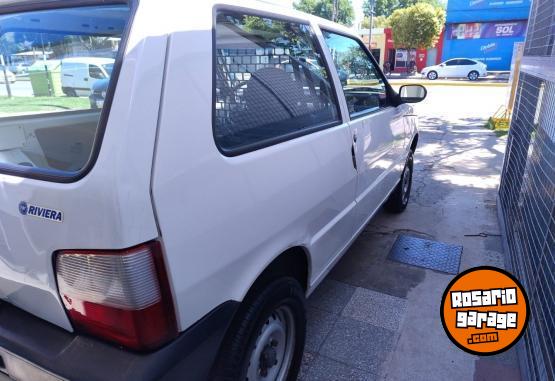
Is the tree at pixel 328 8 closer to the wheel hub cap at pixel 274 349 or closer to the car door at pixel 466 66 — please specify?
the car door at pixel 466 66

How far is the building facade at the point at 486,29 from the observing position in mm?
32031

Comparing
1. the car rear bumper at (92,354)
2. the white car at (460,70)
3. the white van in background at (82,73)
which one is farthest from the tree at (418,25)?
the car rear bumper at (92,354)

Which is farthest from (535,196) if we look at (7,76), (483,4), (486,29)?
(486,29)

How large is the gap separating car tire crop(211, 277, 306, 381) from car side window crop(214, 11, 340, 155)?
2.10ft

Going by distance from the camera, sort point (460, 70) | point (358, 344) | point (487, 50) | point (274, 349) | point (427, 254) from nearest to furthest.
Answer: point (274, 349) < point (358, 344) < point (427, 254) < point (460, 70) < point (487, 50)

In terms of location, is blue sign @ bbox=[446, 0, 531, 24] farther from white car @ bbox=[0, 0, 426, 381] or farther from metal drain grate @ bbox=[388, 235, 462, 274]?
white car @ bbox=[0, 0, 426, 381]

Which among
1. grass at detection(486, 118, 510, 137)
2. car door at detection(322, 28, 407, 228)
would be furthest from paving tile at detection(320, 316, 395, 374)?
grass at detection(486, 118, 510, 137)

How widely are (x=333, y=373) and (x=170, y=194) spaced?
1627 mm

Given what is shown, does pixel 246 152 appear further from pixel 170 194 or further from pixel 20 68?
pixel 20 68

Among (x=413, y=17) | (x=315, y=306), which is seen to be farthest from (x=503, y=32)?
(x=315, y=306)

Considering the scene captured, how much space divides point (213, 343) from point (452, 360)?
5.49ft

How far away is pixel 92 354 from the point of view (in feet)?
4.27

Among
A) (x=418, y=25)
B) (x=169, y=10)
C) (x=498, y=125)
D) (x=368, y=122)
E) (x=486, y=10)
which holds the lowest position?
(x=498, y=125)

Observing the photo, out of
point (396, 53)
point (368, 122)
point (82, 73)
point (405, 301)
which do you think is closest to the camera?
point (82, 73)
